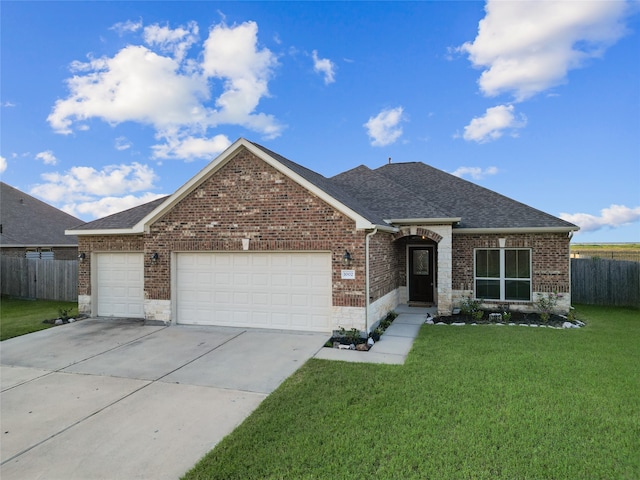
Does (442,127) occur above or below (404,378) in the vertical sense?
above

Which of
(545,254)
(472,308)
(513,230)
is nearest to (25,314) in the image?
(472,308)

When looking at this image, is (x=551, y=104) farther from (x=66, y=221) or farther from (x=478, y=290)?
(x=66, y=221)

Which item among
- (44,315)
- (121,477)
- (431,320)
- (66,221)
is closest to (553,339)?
(431,320)

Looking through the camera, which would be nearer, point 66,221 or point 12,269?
point 12,269

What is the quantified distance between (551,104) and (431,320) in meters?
8.56

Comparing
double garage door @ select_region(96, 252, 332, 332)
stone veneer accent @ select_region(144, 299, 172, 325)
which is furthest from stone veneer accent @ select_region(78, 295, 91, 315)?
double garage door @ select_region(96, 252, 332, 332)

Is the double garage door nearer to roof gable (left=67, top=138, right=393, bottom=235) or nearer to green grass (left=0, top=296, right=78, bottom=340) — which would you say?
roof gable (left=67, top=138, right=393, bottom=235)

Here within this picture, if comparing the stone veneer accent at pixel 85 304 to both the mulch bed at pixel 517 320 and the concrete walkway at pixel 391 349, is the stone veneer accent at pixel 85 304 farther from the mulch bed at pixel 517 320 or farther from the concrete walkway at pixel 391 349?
the mulch bed at pixel 517 320

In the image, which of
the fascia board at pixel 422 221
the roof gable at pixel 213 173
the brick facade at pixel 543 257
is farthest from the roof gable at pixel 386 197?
the brick facade at pixel 543 257

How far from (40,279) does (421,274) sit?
55.5 feet

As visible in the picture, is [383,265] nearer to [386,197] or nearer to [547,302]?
[386,197]

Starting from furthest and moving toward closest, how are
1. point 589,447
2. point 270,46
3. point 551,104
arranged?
1. point 270,46
2. point 551,104
3. point 589,447

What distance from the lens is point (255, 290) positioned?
10.1m

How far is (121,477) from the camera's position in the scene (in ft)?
12.1
